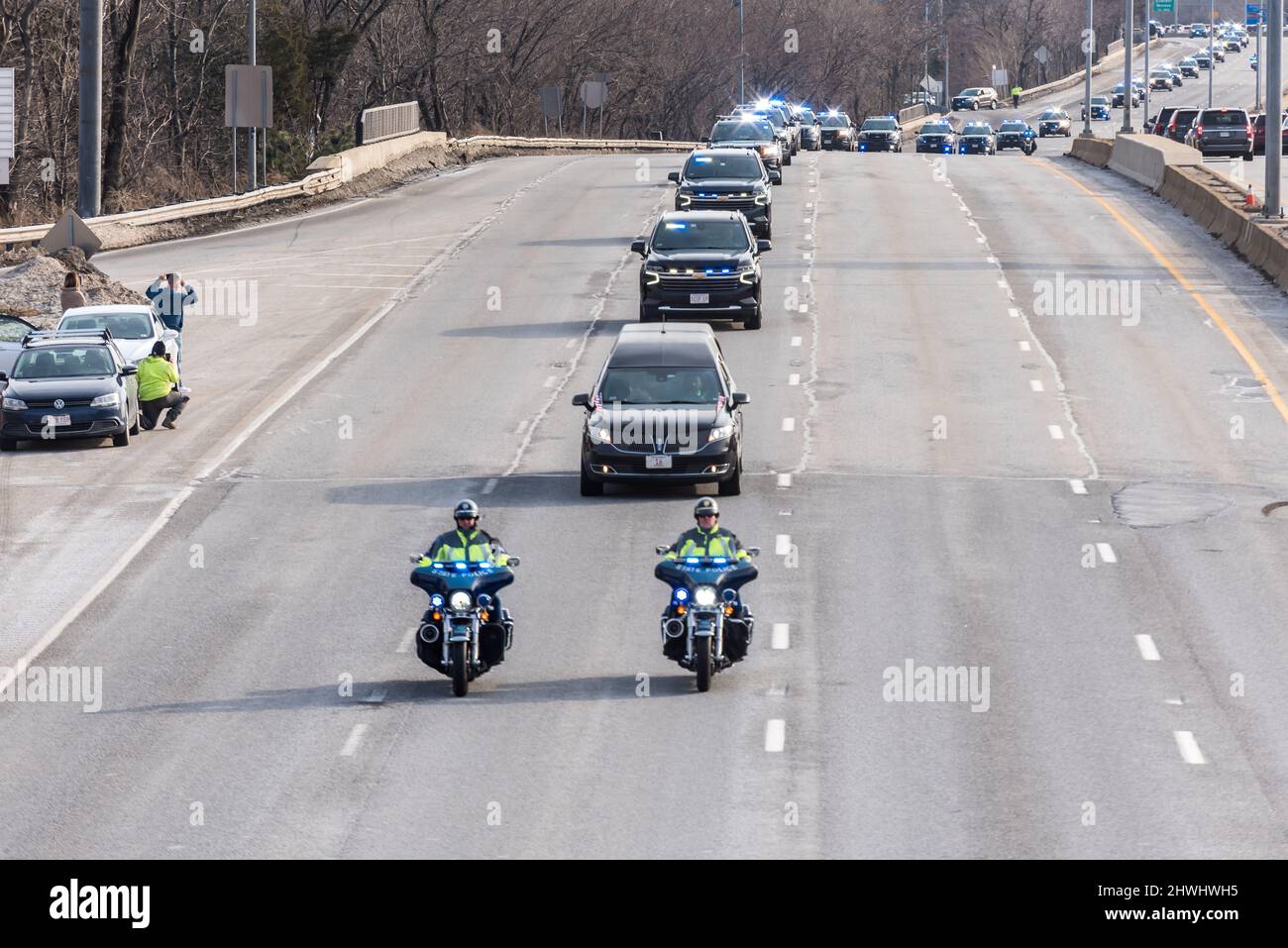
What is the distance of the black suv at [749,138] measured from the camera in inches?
2267

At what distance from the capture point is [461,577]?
50.1 feet

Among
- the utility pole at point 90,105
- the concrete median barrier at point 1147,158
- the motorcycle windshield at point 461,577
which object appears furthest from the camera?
the concrete median barrier at point 1147,158

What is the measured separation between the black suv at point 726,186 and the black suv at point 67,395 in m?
17.1

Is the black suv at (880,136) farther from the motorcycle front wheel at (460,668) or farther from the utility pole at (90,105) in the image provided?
the motorcycle front wheel at (460,668)

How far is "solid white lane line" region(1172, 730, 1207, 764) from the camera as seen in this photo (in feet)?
45.4

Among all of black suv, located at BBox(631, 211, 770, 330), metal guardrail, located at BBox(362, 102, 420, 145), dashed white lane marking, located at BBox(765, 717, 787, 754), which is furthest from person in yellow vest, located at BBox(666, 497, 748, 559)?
metal guardrail, located at BBox(362, 102, 420, 145)

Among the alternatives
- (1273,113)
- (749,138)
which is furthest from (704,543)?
(749,138)

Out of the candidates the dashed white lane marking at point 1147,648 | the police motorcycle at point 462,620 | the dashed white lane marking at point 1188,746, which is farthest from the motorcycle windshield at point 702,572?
the dashed white lane marking at point 1147,648

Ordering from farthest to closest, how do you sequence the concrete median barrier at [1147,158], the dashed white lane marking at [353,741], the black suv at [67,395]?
1. the concrete median barrier at [1147,158]
2. the black suv at [67,395]
3. the dashed white lane marking at [353,741]

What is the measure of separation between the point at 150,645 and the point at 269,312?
2128 centimetres

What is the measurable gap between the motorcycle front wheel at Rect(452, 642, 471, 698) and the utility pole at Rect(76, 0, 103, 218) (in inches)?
1340

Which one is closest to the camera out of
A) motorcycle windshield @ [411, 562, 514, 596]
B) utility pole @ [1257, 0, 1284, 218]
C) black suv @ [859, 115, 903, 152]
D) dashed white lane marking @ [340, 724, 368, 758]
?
dashed white lane marking @ [340, 724, 368, 758]

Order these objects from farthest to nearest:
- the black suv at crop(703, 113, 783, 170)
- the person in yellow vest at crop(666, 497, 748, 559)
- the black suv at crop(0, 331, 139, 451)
Result: the black suv at crop(703, 113, 783, 170) < the black suv at crop(0, 331, 139, 451) < the person in yellow vest at crop(666, 497, 748, 559)

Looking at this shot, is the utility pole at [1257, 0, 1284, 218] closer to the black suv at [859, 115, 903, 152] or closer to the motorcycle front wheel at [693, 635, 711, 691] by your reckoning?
the motorcycle front wheel at [693, 635, 711, 691]
